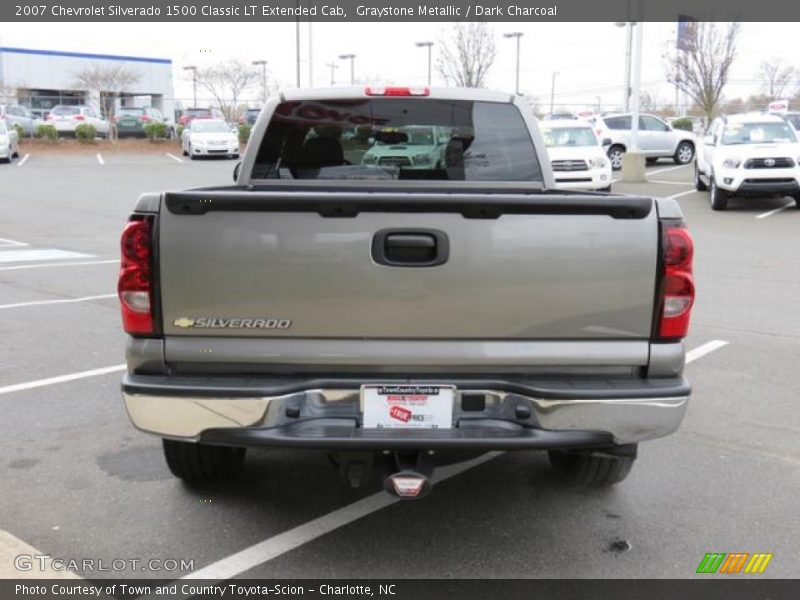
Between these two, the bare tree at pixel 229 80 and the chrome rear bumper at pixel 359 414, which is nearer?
the chrome rear bumper at pixel 359 414

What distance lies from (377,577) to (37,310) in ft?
20.0

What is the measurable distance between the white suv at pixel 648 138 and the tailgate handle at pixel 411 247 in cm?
2287

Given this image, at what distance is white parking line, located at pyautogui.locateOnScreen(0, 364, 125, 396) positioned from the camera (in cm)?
559

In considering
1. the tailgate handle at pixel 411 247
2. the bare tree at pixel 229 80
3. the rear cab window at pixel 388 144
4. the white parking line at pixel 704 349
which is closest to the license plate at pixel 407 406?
the tailgate handle at pixel 411 247

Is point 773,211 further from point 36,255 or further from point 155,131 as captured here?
point 155,131

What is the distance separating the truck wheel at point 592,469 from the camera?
3930 millimetres

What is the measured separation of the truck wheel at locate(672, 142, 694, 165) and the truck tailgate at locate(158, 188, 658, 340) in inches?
1071

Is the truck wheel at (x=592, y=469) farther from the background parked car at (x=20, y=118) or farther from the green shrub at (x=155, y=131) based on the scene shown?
the green shrub at (x=155, y=131)

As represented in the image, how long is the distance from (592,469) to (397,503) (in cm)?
97

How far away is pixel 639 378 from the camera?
3205 millimetres

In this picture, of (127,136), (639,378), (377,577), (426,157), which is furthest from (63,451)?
(127,136)

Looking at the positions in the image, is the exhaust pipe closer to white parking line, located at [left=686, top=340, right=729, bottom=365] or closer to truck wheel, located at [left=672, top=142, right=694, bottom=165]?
white parking line, located at [left=686, top=340, right=729, bottom=365]

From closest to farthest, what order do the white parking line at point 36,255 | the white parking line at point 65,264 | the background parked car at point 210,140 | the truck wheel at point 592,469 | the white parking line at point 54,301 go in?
the truck wheel at point 592,469 < the white parking line at point 54,301 < the white parking line at point 65,264 < the white parking line at point 36,255 < the background parked car at point 210,140
